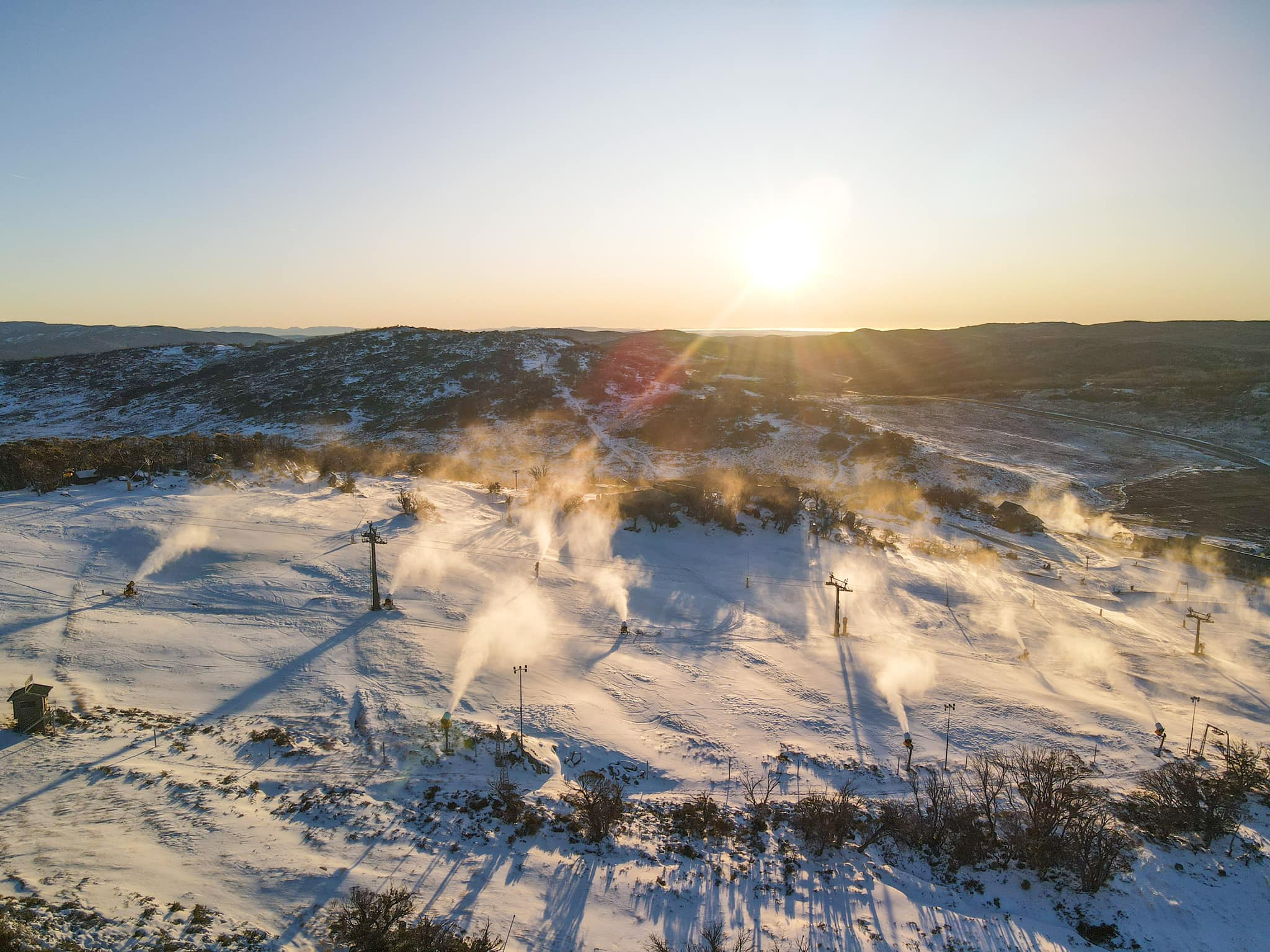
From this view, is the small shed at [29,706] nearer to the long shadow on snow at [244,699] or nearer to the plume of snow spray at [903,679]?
the long shadow on snow at [244,699]

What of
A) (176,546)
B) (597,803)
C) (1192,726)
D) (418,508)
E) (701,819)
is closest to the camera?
(597,803)

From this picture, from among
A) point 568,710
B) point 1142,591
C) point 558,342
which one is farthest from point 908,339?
point 568,710

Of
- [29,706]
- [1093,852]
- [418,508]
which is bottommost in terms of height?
[1093,852]

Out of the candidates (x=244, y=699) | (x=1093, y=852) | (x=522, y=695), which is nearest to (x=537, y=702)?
(x=522, y=695)

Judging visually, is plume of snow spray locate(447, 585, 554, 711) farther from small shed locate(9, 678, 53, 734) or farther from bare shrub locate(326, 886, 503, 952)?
small shed locate(9, 678, 53, 734)

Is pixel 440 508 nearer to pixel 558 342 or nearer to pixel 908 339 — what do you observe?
pixel 558 342

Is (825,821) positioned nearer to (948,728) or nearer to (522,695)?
(948,728)
